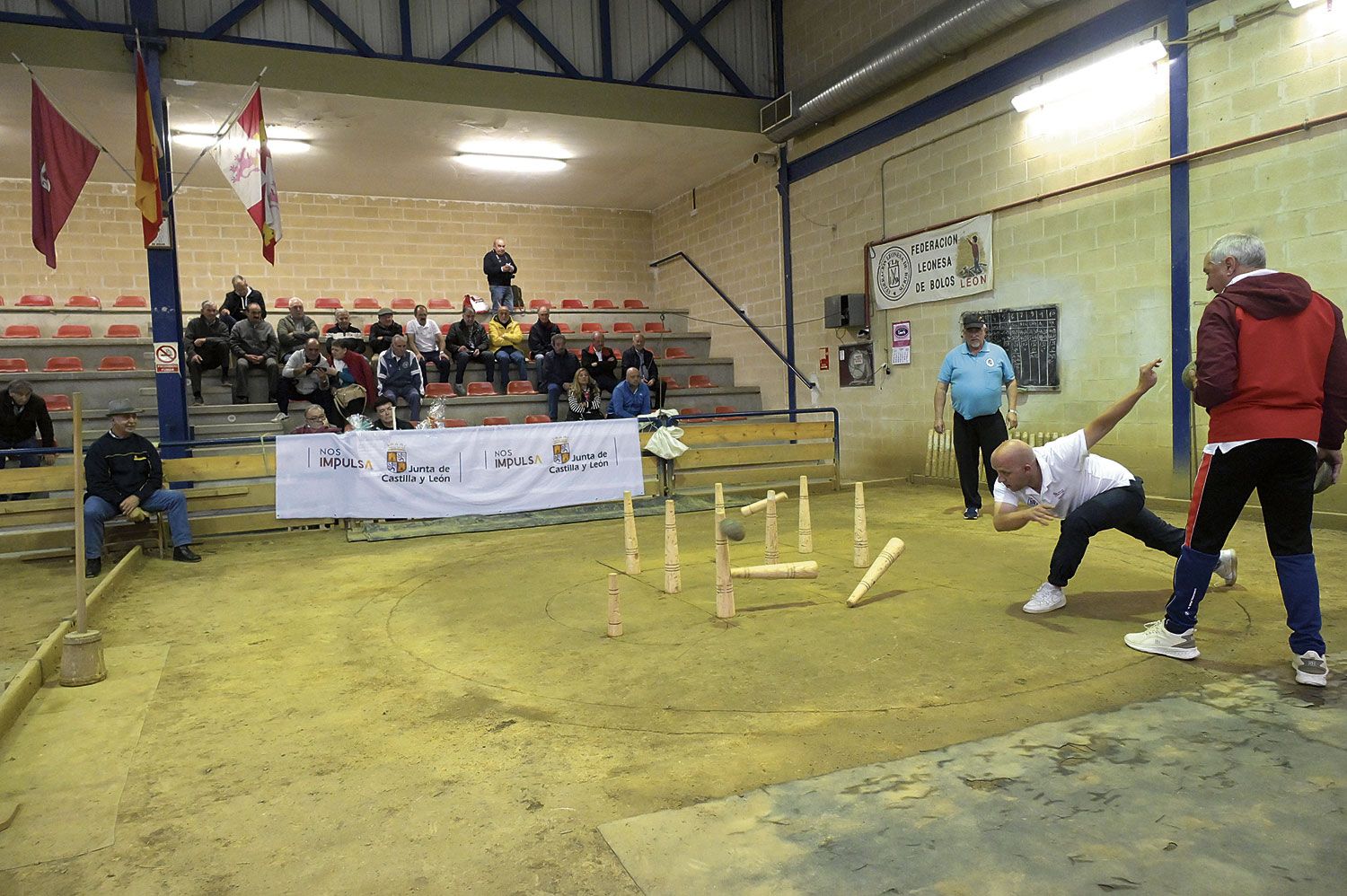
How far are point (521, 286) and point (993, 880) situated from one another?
1666 centimetres

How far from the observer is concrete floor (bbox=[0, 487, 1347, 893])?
2.52 meters

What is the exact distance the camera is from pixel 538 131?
43.4 ft

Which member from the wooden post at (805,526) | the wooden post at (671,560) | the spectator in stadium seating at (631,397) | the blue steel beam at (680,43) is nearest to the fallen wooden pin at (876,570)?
the wooden post at (671,560)

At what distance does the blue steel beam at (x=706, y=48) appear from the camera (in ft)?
43.9

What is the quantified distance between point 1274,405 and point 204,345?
40.4ft

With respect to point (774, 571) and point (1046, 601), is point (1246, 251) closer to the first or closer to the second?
point (1046, 601)

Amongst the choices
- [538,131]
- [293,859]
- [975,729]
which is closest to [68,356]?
[538,131]

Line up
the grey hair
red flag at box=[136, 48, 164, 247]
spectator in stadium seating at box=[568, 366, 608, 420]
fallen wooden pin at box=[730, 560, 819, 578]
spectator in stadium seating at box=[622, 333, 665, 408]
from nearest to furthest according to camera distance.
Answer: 1. the grey hair
2. fallen wooden pin at box=[730, 560, 819, 578]
3. red flag at box=[136, 48, 164, 247]
4. spectator in stadium seating at box=[568, 366, 608, 420]
5. spectator in stadium seating at box=[622, 333, 665, 408]

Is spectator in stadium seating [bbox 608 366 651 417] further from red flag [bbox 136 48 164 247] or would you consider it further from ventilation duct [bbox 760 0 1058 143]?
red flag [bbox 136 48 164 247]

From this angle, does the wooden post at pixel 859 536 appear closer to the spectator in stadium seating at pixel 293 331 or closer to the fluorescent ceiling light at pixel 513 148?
the spectator in stadium seating at pixel 293 331

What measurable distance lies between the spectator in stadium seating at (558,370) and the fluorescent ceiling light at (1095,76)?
682cm

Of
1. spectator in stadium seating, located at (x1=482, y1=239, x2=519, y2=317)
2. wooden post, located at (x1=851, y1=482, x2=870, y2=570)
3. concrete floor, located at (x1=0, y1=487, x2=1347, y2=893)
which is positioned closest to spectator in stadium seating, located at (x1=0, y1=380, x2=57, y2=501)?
concrete floor, located at (x1=0, y1=487, x2=1347, y2=893)

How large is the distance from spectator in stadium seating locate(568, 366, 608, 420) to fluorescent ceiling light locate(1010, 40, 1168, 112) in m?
6.36

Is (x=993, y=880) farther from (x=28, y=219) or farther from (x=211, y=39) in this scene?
(x=28, y=219)
